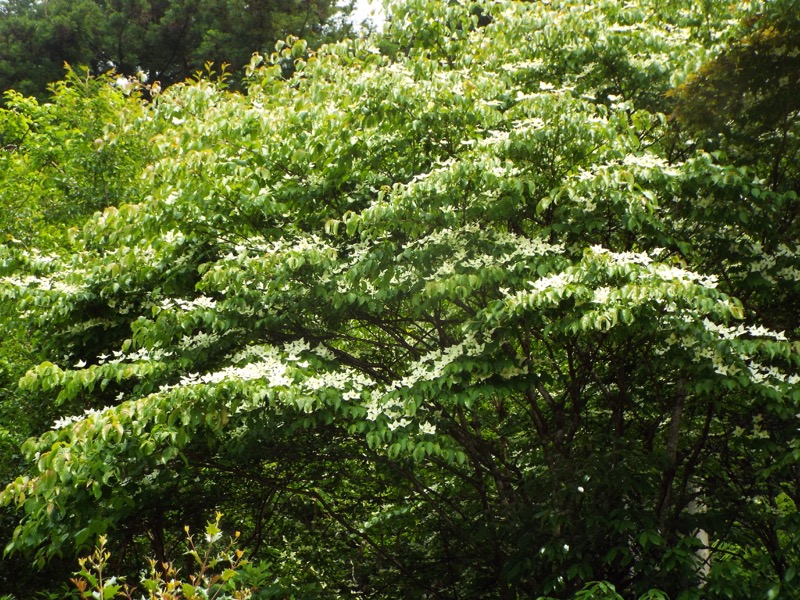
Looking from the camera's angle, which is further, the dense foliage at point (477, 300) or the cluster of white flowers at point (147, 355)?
the cluster of white flowers at point (147, 355)

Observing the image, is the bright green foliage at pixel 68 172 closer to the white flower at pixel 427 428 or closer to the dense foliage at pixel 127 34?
the white flower at pixel 427 428

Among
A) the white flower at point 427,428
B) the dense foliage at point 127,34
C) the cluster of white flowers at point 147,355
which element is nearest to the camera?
the white flower at point 427,428

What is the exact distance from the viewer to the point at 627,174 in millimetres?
4828

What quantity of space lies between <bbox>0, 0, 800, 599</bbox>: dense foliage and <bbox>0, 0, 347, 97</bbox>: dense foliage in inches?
396

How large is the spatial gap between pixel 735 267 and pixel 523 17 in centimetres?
250

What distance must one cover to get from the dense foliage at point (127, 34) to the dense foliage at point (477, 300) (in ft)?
33.0

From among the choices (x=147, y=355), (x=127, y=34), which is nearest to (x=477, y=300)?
(x=147, y=355)

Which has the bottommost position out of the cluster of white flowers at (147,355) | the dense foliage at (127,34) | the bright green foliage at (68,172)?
the cluster of white flowers at (147,355)

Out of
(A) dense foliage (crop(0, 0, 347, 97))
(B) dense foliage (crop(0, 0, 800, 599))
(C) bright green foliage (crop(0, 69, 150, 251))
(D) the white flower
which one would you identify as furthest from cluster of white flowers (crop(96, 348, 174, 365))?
(A) dense foliage (crop(0, 0, 347, 97))

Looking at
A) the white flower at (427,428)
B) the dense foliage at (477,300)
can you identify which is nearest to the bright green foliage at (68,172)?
the dense foliage at (477,300)

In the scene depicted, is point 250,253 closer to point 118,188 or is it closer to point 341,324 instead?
point 341,324

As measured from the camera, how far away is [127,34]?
17000 millimetres

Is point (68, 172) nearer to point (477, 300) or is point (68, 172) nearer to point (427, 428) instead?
point (477, 300)

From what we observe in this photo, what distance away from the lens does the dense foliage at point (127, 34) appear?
638 inches
